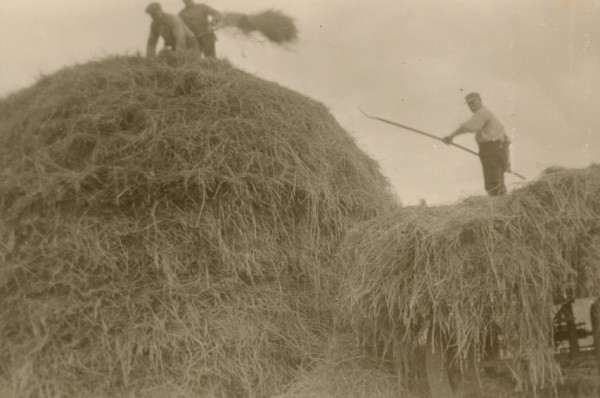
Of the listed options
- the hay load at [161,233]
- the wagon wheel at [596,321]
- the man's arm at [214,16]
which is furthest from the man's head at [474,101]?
the man's arm at [214,16]

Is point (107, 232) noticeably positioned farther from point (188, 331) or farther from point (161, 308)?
point (188, 331)

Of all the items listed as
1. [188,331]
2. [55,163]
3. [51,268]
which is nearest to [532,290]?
[188,331]

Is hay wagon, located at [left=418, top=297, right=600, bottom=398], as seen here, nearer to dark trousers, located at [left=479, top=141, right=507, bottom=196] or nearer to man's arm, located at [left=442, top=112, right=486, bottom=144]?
dark trousers, located at [left=479, top=141, right=507, bottom=196]

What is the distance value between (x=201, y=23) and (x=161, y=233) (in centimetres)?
412

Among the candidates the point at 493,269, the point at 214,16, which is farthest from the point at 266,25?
the point at 493,269

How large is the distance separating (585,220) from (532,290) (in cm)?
70

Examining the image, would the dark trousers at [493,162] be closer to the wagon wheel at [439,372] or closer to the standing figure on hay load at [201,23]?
the wagon wheel at [439,372]

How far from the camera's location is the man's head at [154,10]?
24.5 ft

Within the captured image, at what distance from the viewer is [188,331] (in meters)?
5.02

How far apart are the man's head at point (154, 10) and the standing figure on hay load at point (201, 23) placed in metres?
0.81

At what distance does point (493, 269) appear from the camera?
4281 millimetres

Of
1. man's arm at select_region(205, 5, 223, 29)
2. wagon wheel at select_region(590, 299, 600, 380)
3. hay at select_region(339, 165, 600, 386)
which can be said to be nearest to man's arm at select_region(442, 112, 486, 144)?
hay at select_region(339, 165, 600, 386)

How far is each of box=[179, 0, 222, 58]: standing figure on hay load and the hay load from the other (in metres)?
1.79

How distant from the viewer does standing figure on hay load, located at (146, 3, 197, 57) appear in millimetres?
7461
